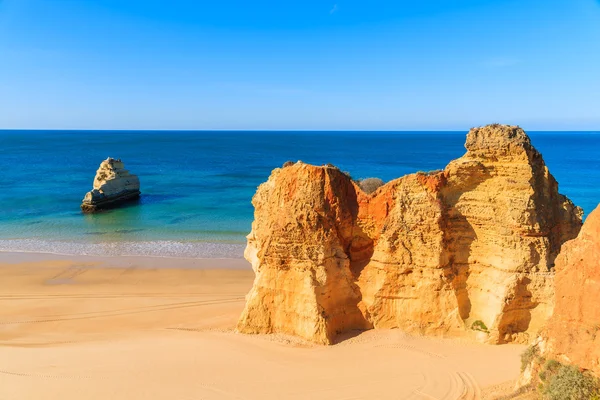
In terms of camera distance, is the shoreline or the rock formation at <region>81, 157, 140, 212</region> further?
the rock formation at <region>81, 157, 140, 212</region>

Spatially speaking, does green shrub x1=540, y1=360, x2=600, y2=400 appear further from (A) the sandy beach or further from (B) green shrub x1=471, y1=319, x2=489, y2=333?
(B) green shrub x1=471, y1=319, x2=489, y2=333

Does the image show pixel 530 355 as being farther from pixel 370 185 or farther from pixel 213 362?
pixel 370 185

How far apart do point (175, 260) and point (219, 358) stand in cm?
1421

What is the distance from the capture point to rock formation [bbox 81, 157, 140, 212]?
38.5 meters

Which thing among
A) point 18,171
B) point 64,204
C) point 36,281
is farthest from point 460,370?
point 18,171

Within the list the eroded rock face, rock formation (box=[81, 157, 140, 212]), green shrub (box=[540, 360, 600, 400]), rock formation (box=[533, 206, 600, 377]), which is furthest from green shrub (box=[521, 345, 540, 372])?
rock formation (box=[81, 157, 140, 212])

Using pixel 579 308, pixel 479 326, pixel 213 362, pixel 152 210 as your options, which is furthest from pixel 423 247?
pixel 152 210

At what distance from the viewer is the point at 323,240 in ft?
38.1

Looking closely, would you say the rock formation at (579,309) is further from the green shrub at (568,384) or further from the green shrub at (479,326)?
the green shrub at (479,326)

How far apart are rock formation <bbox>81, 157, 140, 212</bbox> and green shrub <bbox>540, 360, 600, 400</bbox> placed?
126ft

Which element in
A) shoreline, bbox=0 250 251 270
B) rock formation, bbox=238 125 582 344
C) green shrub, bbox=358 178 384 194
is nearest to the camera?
rock formation, bbox=238 125 582 344

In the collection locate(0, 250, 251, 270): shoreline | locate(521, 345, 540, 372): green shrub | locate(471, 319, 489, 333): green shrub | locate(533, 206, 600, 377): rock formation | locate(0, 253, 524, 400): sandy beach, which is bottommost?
locate(0, 250, 251, 270): shoreline

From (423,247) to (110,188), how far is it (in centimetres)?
3640

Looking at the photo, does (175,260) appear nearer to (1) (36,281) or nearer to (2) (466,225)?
(1) (36,281)
